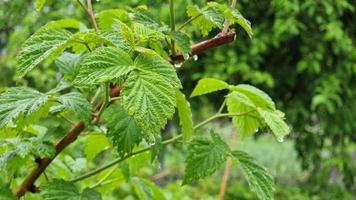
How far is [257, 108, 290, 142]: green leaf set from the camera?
2.56ft

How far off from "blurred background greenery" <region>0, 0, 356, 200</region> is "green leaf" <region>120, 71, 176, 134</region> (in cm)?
222

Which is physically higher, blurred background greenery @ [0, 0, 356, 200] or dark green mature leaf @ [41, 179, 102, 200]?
dark green mature leaf @ [41, 179, 102, 200]

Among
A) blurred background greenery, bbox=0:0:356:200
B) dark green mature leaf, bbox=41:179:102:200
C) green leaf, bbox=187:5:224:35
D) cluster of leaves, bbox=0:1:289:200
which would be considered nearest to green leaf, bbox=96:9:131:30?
cluster of leaves, bbox=0:1:289:200

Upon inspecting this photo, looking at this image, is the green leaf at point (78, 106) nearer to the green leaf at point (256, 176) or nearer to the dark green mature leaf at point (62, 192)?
the dark green mature leaf at point (62, 192)

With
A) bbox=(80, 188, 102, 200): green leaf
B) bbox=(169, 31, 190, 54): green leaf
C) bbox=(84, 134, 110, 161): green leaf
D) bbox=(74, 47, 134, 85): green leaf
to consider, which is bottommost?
bbox=(84, 134, 110, 161): green leaf

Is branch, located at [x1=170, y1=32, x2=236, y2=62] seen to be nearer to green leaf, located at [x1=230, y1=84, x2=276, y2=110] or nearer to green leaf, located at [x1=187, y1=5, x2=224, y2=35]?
green leaf, located at [x1=187, y1=5, x2=224, y2=35]

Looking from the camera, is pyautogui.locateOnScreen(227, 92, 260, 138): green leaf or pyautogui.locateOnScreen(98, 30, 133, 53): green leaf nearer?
pyautogui.locateOnScreen(98, 30, 133, 53): green leaf

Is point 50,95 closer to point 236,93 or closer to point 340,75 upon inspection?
point 236,93

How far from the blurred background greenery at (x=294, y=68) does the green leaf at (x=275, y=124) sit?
2.03m

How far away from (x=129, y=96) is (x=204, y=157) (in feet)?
0.76

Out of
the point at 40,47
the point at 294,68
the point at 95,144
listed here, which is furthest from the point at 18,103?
the point at 294,68

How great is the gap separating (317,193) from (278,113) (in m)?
2.86

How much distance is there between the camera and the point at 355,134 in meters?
3.43

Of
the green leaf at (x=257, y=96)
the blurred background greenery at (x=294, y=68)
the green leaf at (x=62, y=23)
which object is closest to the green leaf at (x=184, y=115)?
the green leaf at (x=257, y=96)
